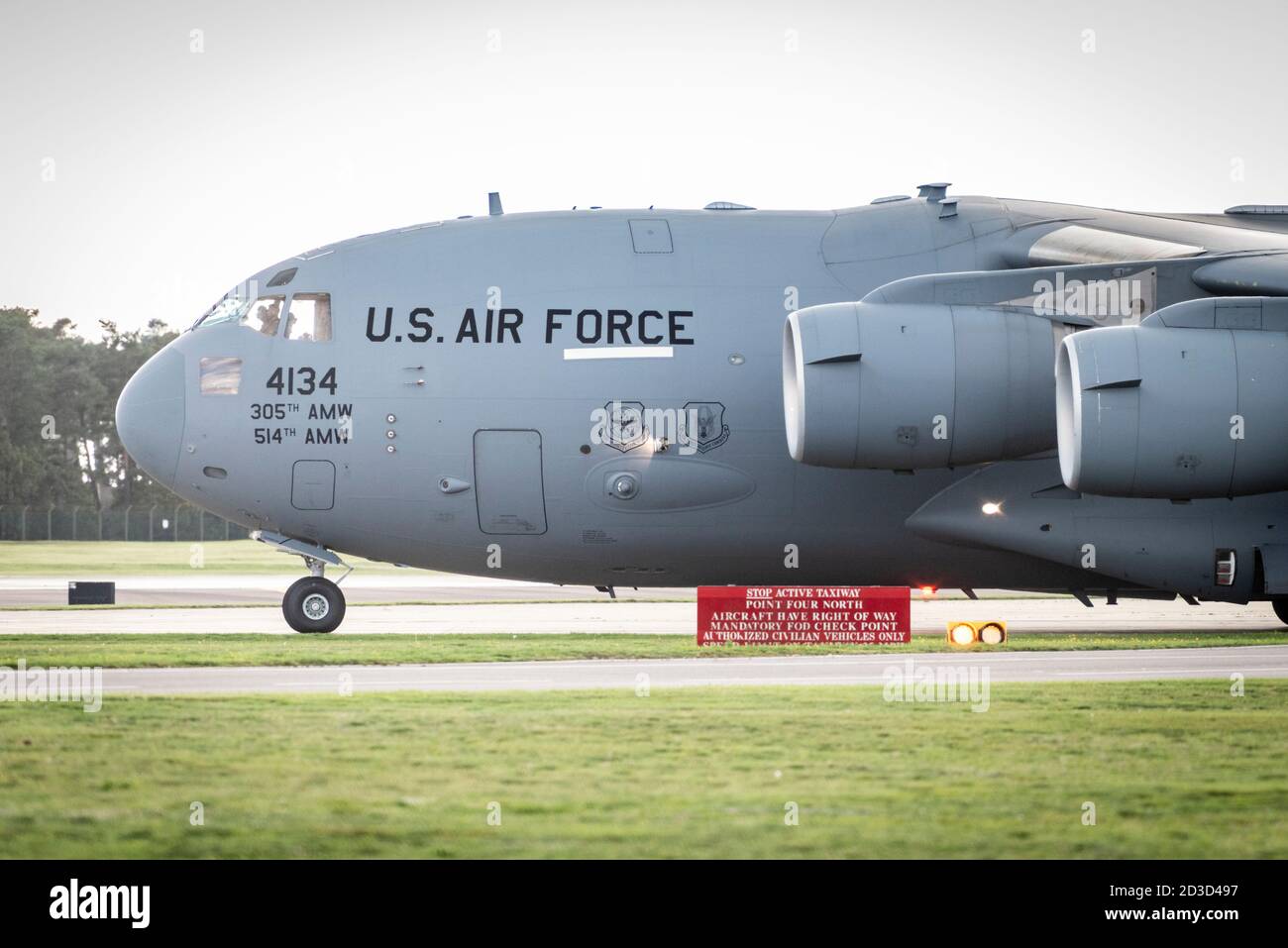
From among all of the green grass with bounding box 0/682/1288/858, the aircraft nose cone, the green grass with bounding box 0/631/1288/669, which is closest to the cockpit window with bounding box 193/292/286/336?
the aircraft nose cone

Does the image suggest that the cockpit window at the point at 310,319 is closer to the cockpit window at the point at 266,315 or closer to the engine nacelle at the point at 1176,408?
the cockpit window at the point at 266,315

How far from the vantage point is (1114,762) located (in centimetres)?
1010

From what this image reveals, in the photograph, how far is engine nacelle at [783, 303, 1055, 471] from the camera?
679 inches

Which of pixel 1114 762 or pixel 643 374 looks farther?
pixel 643 374

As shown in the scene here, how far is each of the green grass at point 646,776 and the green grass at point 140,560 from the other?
95.6 feet

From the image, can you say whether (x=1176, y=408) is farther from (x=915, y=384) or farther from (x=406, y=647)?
(x=406, y=647)

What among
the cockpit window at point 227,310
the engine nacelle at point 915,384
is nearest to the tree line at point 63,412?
the cockpit window at point 227,310

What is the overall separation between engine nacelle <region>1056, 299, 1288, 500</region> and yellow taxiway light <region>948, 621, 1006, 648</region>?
3234mm

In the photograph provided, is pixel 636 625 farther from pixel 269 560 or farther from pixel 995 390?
pixel 269 560

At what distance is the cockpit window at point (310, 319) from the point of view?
19.1 metres

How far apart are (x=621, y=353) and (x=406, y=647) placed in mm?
4278

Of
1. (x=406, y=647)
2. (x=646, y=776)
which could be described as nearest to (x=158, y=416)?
(x=406, y=647)

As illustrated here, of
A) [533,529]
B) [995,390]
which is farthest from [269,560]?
[995,390]
